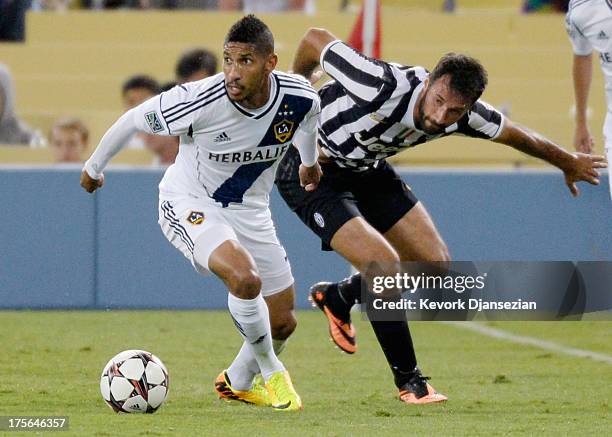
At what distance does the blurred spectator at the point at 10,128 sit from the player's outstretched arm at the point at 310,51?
20.5 feet

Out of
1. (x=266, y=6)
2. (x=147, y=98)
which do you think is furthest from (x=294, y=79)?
(x=266, y=6)

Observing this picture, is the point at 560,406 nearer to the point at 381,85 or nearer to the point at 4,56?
the point at 381,85

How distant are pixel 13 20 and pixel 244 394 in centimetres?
975

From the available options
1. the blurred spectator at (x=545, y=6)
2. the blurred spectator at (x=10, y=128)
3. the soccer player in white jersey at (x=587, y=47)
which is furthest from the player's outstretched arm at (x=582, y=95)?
the blurred spectator at (x=545, y=6)

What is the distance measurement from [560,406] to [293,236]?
5402 mm

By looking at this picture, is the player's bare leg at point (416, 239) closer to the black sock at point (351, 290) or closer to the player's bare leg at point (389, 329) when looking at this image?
the player's bare leg at point (389, 329)

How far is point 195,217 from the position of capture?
22.5 feet

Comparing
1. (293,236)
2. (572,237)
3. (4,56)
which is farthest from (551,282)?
(4,56)

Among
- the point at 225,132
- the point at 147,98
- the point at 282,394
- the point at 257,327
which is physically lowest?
the point at 282,394

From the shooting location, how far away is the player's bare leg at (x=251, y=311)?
646 cm

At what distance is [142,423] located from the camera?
629cm

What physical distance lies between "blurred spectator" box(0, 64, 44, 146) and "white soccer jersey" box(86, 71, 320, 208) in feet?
21.3

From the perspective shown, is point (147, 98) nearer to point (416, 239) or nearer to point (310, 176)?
point (416, 239)

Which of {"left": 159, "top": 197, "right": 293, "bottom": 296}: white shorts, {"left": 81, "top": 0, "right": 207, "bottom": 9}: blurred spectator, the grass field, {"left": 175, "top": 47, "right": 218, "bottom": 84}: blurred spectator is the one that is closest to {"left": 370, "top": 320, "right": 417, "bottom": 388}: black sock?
the grass field
